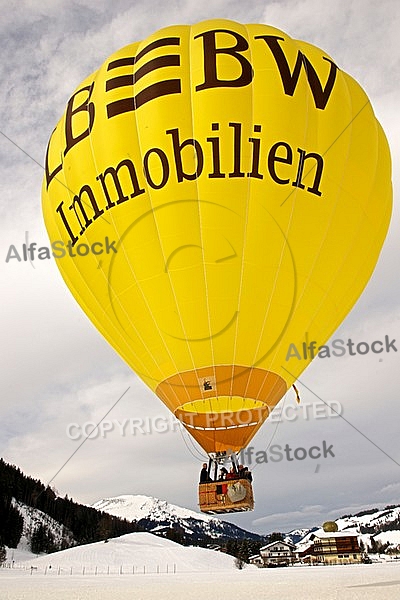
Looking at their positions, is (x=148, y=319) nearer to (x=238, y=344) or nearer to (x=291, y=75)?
(x=238, y=344)

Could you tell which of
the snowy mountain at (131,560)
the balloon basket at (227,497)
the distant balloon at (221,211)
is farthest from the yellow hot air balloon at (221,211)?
the snowy mountain at (131,560)

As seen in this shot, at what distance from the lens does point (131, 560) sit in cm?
6538

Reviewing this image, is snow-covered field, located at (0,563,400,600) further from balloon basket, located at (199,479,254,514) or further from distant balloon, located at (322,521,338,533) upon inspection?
distant balloon, located at (322,521,338,533)

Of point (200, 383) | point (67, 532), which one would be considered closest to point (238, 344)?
point (200, 383)

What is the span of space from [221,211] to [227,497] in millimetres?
5574

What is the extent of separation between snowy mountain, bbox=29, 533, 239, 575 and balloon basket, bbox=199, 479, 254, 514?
44.6 metres

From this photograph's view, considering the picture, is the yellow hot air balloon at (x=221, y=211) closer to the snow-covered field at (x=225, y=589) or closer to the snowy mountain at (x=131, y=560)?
the snow-covered field at (x=225, y=589)

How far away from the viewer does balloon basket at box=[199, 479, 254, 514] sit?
11.5 metres

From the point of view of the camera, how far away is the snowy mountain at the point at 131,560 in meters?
55.3

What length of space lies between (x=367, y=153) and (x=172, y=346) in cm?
594

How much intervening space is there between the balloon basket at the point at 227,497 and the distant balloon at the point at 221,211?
0.91m

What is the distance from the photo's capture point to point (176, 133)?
11836 mm

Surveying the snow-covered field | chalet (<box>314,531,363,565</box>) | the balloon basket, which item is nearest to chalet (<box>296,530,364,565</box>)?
chalet (<box>314,531,363,565</box>)

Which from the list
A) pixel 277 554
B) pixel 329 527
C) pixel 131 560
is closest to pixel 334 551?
pixel 329 527
